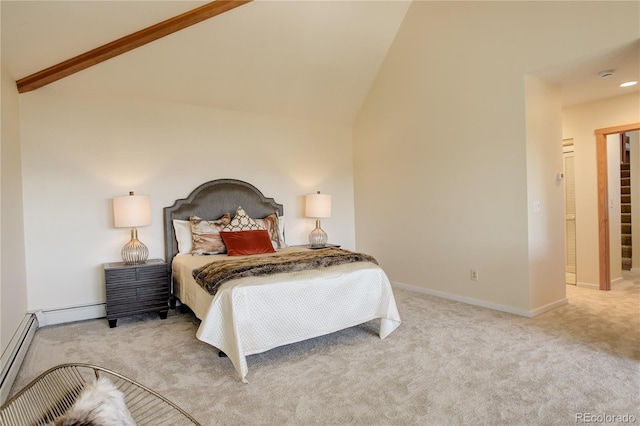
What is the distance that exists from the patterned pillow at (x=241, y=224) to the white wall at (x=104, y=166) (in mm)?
651

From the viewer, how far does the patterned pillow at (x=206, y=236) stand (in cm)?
402

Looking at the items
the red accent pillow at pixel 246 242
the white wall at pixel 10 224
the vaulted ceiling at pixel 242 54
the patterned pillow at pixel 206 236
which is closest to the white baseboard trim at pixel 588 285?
the vaulted ceiling at pixel 242 54

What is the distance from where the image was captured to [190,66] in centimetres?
403

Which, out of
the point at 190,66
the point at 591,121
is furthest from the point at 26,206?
the point at 591,121

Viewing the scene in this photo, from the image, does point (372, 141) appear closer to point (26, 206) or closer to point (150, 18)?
point (150, 18)

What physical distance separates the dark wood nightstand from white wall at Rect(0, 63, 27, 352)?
0.69 metres

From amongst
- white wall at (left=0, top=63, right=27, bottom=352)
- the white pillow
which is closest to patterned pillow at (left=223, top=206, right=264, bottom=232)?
the white pillow

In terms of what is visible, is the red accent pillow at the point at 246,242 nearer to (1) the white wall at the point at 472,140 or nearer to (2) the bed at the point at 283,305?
(2) the bed at the point at 283,305

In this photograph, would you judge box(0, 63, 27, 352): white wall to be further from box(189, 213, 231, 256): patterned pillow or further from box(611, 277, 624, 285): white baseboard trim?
box(611, 277, 624, 285): white baseboard trim

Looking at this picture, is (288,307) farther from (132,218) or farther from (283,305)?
(132,218)

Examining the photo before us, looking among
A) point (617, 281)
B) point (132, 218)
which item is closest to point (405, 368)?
point (132, 218)

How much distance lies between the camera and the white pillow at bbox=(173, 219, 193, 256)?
418 centimetres

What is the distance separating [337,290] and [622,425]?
1.82 meters

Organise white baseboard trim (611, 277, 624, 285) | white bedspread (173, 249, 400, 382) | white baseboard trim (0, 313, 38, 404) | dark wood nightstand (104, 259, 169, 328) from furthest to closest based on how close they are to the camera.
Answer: white baseboard trim (611, 277, 624, 285) → dark wood nightstand (104, 259, 169, 328) → white bedspread (173, 249, 400, 382) → white baseboard trim (0, 313, 38, 404)
